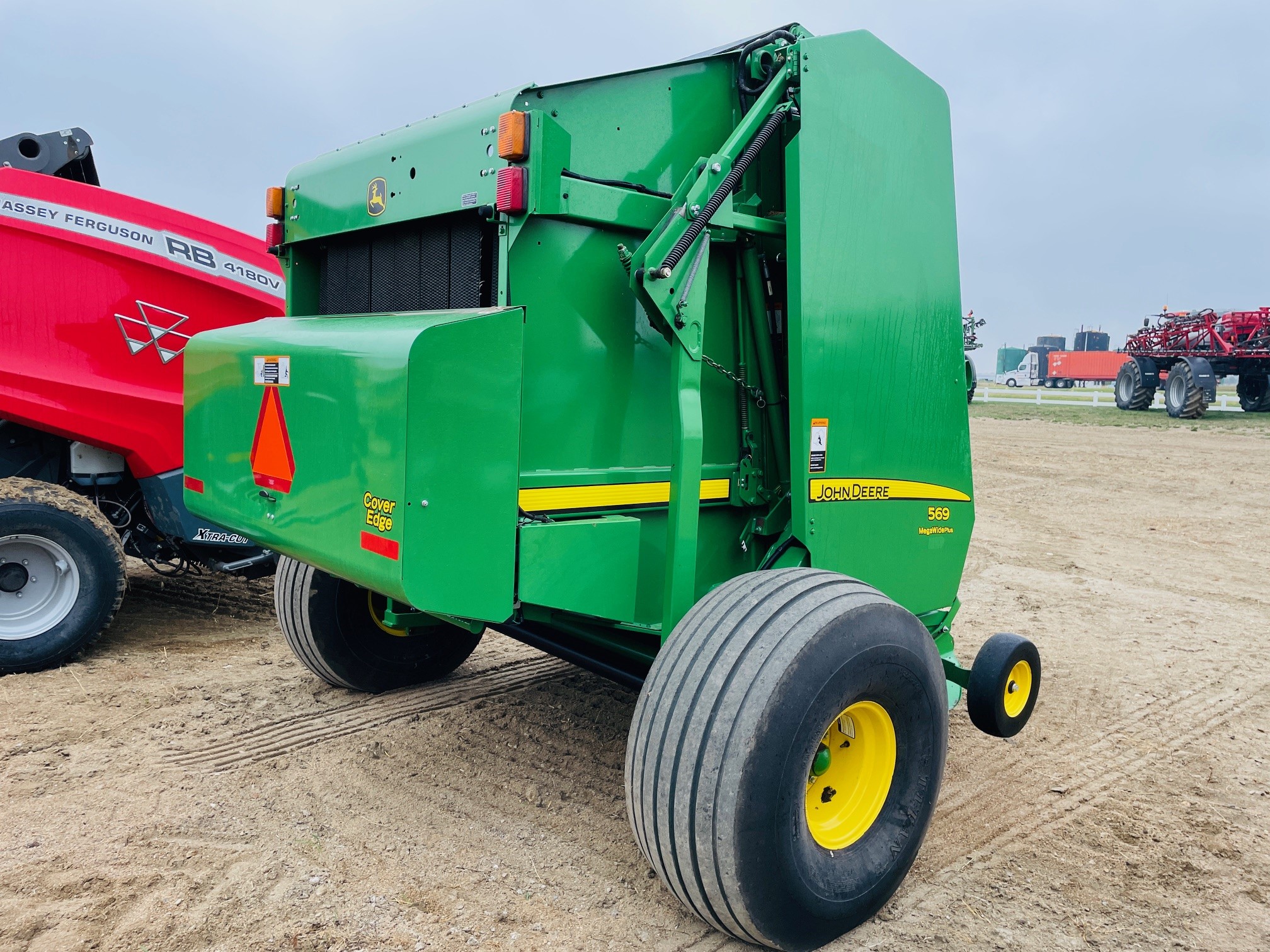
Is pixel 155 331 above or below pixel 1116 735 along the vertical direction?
above

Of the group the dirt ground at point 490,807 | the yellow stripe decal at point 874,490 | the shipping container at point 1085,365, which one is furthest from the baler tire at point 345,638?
the shipping container at point 1085,365

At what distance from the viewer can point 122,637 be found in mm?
5160

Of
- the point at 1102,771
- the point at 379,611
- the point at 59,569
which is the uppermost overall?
the point at 59,569

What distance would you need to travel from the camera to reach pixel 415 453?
2.46 m

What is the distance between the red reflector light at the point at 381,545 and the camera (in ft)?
8.25

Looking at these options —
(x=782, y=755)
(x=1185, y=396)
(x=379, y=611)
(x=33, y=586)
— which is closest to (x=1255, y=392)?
(x=1185, y=396)

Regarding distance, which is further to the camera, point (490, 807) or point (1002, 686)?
point (1002, 686)

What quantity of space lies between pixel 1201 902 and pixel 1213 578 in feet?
16.1

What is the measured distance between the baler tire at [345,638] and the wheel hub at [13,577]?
1321mm

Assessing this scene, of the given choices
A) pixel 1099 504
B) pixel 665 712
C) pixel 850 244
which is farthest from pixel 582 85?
pixel 1099 504

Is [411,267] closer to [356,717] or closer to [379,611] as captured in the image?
[379,611]

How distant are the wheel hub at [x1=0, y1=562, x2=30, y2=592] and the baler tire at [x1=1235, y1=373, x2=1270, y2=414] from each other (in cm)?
2392

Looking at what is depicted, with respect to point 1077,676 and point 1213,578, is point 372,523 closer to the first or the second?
point 1077,676

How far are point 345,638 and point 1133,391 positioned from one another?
75.9 ft
